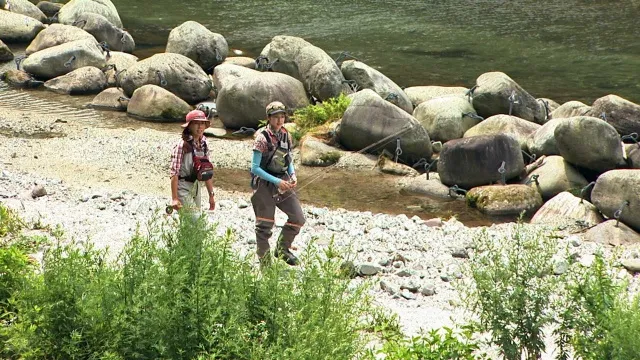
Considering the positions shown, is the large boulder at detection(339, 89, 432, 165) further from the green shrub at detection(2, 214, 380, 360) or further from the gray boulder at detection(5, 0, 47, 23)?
the gray boulder at detection(5, 0, 47, 23)

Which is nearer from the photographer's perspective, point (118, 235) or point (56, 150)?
point (118, 235)

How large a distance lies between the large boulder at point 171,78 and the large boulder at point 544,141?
25.1 feet

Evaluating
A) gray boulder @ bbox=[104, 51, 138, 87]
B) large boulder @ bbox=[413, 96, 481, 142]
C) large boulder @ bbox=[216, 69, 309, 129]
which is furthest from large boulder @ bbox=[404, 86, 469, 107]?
gray boulder @ bbox=[104, 51, 138, 87]

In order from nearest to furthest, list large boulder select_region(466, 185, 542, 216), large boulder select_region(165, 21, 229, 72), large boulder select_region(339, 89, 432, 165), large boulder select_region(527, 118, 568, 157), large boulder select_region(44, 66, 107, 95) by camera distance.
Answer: large boulder select_region(466, 185, 542, 216), large boulder select_region(527, 118, 568, 157), large boulder select_region(339, 89, 432, 165), large boulder select_region(44, 66, 107, 95), large boulder select_region(165, 21, 229, 72)

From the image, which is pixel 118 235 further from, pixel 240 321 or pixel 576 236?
pixel 576 236

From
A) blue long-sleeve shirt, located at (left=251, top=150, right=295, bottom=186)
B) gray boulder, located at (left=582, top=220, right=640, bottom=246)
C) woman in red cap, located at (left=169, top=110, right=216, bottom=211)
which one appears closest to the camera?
woman in red cap, located at (left=169, top=110, right=216, bottom=211)

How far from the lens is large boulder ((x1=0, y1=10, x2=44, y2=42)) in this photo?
2605 centimetres

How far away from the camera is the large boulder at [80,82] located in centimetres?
2105

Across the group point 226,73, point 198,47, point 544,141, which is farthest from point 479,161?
point 198,47

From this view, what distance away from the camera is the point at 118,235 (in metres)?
10.7

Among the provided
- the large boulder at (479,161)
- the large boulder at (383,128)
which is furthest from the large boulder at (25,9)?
the large boulder at (479,161)

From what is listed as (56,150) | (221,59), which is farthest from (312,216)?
(221,59)

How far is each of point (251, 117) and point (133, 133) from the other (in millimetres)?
2293

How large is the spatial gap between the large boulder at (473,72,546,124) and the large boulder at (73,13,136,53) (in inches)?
452
